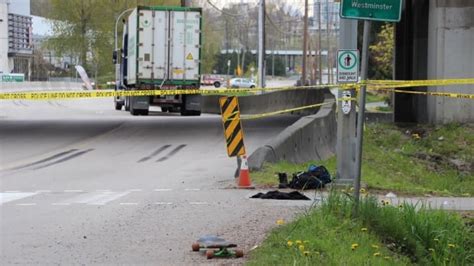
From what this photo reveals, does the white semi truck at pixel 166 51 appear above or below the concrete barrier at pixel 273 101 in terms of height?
above

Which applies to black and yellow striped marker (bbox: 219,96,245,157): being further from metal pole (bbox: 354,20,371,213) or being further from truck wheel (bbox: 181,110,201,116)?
truck wheel (bbox: 181,110,201,116)

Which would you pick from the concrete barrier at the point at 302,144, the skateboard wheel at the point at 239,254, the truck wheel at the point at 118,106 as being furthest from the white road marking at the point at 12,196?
the truck wheel at the point at 118,106

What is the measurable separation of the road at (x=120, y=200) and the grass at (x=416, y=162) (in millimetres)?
2009

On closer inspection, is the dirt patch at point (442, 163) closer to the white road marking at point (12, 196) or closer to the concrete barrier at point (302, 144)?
the concrete barrier at point (302, 144)

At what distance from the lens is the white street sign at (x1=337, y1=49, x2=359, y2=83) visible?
11.0 m

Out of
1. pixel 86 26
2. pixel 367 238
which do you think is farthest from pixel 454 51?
pixel 86 26

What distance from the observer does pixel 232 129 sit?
12.2 meters

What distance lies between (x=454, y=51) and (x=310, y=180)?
46.2 ft

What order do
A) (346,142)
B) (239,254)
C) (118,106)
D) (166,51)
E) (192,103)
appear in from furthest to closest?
(118,106) → (192,103) → (166,51) → (346,142) → (239,254)

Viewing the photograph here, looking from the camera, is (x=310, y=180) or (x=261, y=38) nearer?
(x=310, y=180)

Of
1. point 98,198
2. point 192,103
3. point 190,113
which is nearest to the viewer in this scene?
point 98,198

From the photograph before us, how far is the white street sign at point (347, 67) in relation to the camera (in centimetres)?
1103

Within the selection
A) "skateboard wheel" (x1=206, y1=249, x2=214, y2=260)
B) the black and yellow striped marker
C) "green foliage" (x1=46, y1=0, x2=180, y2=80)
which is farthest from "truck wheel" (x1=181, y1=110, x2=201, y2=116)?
"green foliage" (x1=46, y1=0, x2=180, y2=80)

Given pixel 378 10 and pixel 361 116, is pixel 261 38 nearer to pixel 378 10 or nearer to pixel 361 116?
pixel 378 10
